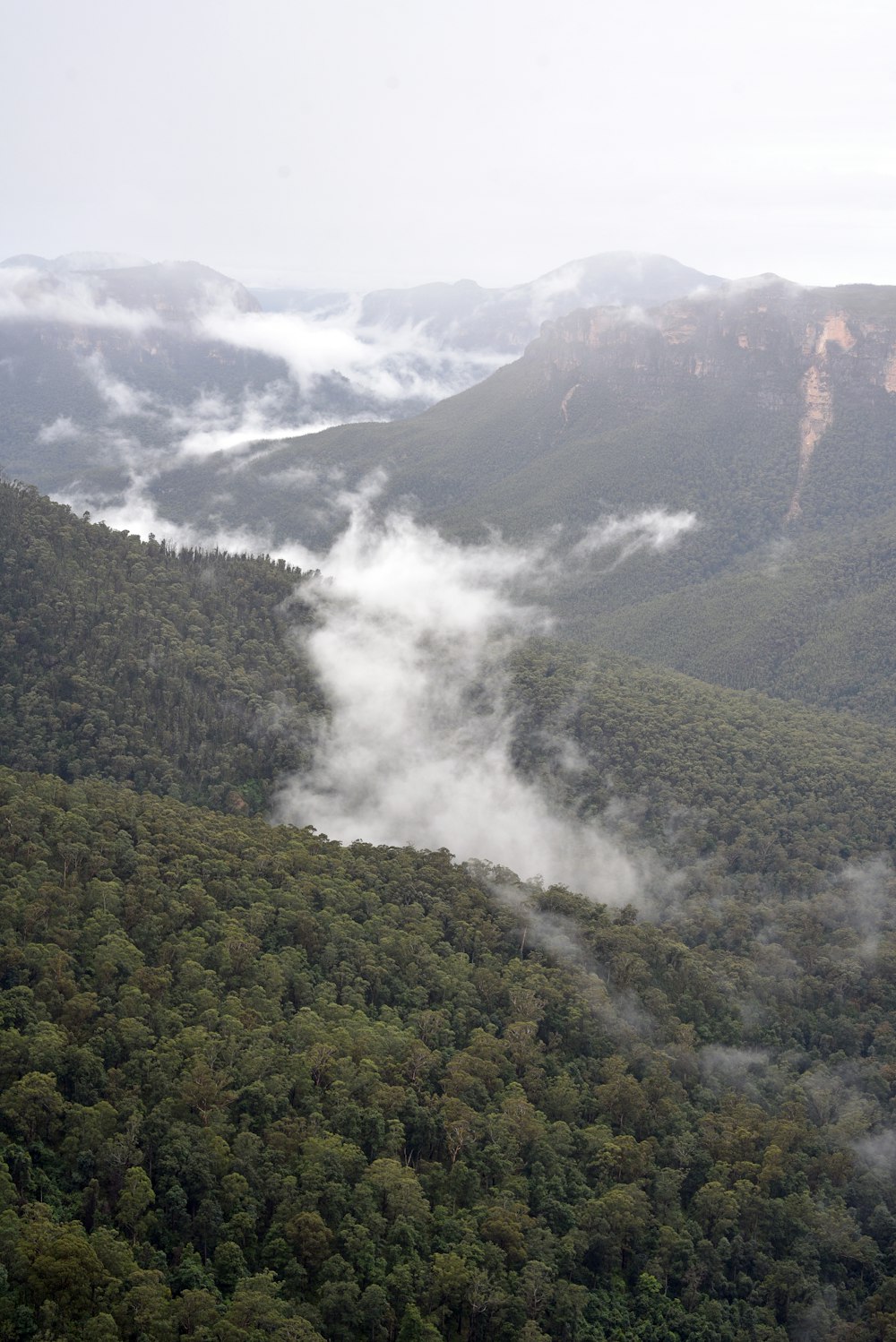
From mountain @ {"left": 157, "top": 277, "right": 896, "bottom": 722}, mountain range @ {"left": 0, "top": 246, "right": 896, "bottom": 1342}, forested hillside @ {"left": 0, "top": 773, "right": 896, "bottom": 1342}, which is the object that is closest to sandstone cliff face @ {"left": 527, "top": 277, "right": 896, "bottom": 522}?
mountain @ {"left": 157, "top": 277, "right": 896, "bottom": 722}

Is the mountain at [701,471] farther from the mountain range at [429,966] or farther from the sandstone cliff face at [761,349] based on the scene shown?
the mountain range at [429,966]

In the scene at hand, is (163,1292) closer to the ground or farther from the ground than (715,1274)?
closer to the ground

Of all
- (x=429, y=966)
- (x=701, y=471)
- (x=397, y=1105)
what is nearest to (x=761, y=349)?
(x=701, y=471)

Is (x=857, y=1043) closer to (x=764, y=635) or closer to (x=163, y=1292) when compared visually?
(x=163, y=1292)

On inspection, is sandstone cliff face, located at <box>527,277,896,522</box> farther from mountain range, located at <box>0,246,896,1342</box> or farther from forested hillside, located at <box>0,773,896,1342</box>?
forested hillside, located at <box>0,773,896,1342</box>

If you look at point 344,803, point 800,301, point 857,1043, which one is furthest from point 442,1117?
point 800,301

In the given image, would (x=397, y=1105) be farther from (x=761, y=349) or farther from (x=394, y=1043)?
(x=761, y=349)
